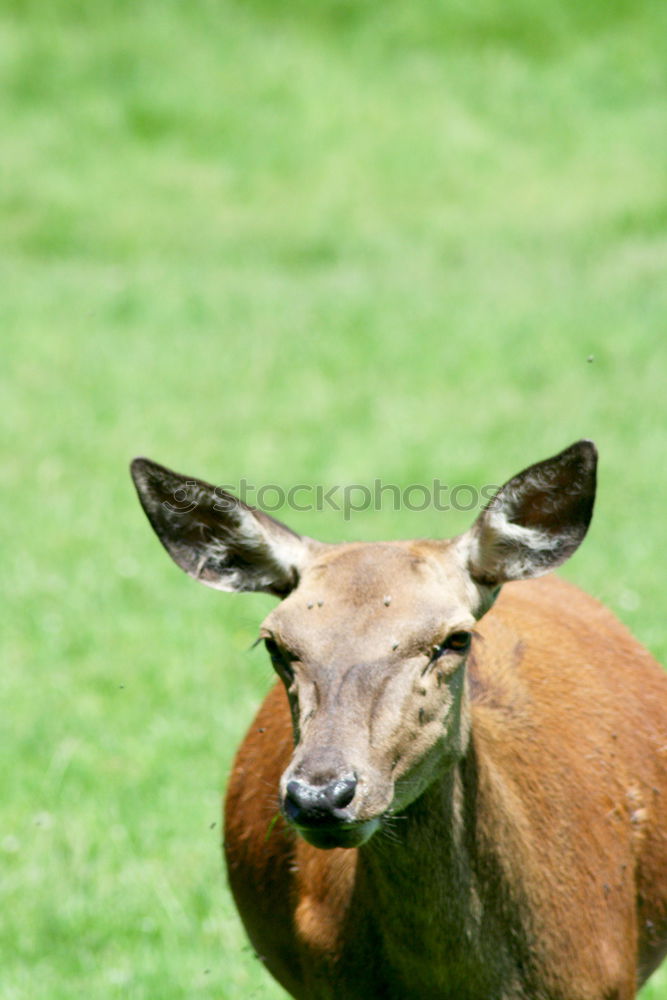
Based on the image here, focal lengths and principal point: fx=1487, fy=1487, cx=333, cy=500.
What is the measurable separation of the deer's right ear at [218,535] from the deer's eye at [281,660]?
0.34 metres

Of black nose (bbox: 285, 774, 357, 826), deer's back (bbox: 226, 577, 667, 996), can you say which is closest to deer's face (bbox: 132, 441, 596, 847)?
black nose (bbox: 285, 774, 357, 826)

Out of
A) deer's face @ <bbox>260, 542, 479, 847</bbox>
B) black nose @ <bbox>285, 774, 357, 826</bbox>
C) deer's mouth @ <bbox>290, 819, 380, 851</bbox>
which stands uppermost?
deer's face @ <bbox>260, 542, 479, 847</bbox>

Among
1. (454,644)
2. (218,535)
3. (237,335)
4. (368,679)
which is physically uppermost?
(237,335)

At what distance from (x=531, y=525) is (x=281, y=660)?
829mm

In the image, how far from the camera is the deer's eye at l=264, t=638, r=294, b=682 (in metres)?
3.82

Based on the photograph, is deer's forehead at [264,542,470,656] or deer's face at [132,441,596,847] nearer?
deer's face at [132,441,596,847]

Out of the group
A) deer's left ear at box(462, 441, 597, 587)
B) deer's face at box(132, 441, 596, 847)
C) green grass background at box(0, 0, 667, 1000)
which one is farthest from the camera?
green grass background at box(0, 0, 667, 1000)

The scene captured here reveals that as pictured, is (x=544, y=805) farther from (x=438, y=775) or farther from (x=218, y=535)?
(x=218, y=535)

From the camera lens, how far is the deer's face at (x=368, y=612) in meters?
3.46

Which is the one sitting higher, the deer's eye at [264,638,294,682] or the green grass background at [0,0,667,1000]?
the green grass background at [0,0,667,1000]

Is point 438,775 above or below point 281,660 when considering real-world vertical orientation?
below

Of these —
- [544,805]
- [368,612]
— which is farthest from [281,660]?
[544,805]

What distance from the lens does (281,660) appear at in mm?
3865

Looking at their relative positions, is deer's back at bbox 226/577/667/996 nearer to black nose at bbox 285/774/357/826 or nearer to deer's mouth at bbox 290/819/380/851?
deer's mouth at bbox 290/819/380/851
